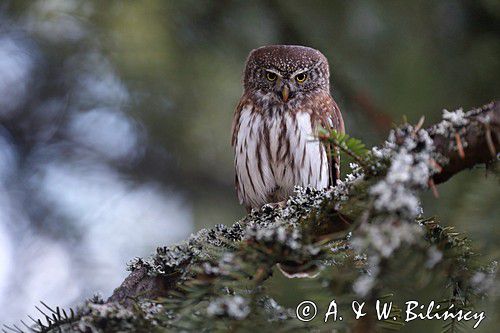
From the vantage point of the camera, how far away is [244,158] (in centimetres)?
367

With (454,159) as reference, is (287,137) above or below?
above

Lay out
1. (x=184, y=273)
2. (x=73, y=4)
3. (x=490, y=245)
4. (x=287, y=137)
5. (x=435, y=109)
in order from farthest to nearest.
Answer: (x=73, y=4)
(x=287, y=137)
(x=435, y=109)
(x=184, y=273)
(x=490, y=245)

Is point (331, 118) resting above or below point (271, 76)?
below

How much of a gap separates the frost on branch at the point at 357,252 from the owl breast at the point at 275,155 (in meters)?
1.83

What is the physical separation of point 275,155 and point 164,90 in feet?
2.83

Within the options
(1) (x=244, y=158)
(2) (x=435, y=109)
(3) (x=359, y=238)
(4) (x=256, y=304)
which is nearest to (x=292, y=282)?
(1) (x=244, y=158)

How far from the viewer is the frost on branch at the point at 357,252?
1.25 meters

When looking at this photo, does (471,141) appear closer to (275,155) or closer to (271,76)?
(275,155)

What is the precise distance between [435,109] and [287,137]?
0.83m

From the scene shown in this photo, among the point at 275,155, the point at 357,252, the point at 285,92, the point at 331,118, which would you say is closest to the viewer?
the point at 357,252

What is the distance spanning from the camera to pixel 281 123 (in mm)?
3648

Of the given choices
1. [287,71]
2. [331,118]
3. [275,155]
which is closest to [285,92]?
[287,71]

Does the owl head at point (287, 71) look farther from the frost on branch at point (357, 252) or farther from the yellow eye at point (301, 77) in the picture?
the frost on branch at point (357, 252)

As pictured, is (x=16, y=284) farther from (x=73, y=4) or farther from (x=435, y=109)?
(x=435, y=109)
